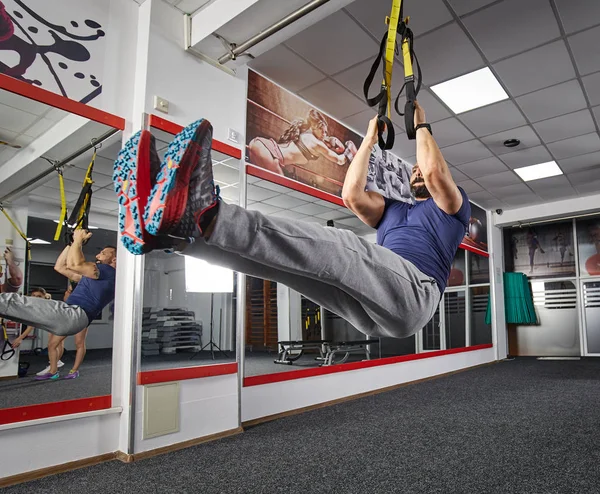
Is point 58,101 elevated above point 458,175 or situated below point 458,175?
below

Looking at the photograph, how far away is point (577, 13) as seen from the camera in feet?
12.1

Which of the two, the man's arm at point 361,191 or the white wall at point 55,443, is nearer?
the man's arm at point 361,191

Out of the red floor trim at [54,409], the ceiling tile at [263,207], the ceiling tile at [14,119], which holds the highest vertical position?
the ceiling tile at [14,119]

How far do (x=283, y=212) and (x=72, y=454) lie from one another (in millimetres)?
2747

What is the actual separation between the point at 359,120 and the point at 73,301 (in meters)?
3.91

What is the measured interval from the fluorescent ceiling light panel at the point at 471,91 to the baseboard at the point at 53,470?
449 cm

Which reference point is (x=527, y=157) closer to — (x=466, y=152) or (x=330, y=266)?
(x=466, y=152)

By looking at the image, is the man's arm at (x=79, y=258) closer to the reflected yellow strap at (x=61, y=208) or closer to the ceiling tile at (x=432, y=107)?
the reflected yellow strap at (x=61, y=208)

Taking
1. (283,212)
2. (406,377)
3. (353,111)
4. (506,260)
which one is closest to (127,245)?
(283,212)

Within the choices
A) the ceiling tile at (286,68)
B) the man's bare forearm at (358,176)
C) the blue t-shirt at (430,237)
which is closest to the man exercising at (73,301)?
the man's bare forearm at (358,176)

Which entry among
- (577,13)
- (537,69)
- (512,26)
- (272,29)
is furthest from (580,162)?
(272,29)

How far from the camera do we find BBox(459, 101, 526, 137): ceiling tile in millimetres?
5199

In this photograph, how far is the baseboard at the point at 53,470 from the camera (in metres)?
2.51

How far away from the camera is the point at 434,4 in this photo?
3.57 meters
